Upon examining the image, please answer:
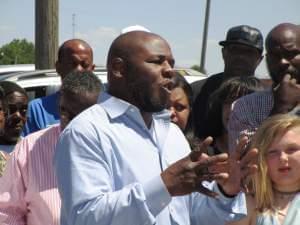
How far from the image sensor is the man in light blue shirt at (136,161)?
6.89 ft

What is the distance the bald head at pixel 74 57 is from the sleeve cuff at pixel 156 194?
3031mm

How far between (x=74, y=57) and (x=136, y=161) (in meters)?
2.88

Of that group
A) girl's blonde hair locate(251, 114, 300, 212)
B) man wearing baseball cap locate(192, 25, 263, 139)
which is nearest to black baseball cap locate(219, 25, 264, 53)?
man wearing baseball cap locate(192, 25, 263, 139)

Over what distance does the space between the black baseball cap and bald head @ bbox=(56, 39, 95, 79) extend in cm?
124

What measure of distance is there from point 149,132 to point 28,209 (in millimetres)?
1057

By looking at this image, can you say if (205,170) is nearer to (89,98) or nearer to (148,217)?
(148,217)

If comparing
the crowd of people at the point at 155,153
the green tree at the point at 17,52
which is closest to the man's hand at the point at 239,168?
the crowd of people at the point at 155,153

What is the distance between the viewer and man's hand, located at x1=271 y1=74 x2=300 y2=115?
10.0 feet

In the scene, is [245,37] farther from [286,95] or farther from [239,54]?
[286,95]

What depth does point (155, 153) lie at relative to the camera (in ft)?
7.93

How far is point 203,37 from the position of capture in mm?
19203

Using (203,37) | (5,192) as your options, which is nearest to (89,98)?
(5,192)

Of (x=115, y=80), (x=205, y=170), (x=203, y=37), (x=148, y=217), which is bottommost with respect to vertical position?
(x=203, y=37)

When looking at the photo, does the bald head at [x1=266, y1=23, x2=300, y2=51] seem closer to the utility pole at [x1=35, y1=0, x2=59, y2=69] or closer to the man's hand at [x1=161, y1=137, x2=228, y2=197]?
the man's hand at [x1=161, y1=137, x2=228, y2=197]
